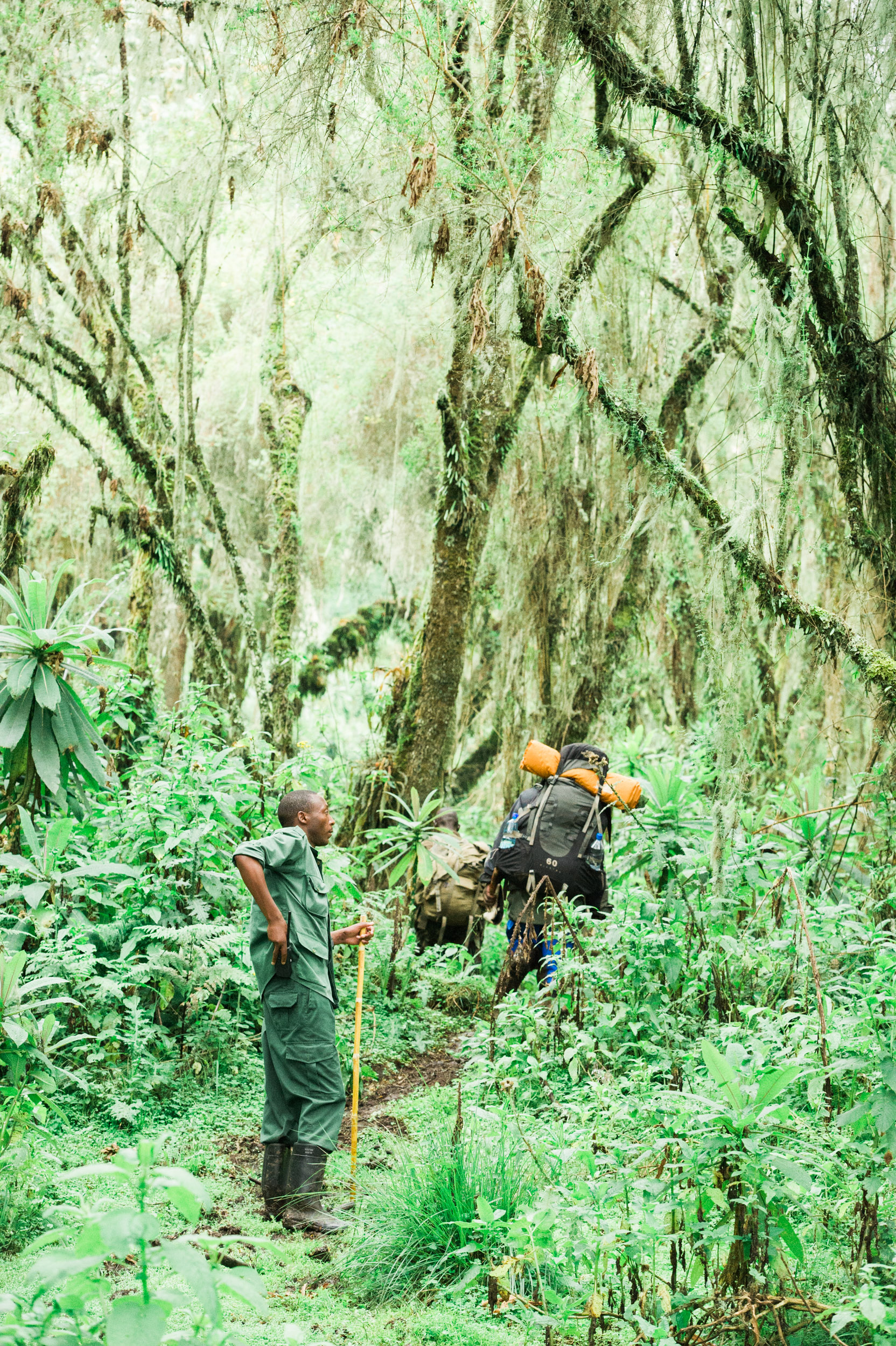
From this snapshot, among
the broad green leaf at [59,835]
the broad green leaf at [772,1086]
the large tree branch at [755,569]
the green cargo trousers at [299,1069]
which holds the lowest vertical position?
the green cargo trousers at [299,1069]

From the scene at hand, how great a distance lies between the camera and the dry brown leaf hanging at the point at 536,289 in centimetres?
557

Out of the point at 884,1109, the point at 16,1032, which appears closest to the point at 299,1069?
the point at 16,1032

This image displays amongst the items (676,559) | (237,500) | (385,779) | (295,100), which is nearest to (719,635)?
(385,779)

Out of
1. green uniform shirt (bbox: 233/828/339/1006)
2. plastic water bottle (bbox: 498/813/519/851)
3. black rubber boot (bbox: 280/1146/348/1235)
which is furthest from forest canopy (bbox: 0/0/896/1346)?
green uniform shirt (bbox: 233/828/339/1006)

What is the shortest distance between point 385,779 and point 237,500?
6.40m

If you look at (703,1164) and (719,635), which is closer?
(703,1164)

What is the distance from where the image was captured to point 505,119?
A: 576 centimetres

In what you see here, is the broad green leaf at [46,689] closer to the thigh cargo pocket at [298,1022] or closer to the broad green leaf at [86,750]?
the broad green leaf at [86,750]

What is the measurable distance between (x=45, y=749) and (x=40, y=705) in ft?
0.59

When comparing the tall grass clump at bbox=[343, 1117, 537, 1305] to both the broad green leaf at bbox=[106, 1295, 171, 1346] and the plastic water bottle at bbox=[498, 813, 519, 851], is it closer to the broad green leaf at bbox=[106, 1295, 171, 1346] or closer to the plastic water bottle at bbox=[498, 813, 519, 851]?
the broad green leaf at bbox=[106, 1295, 171, 1346]

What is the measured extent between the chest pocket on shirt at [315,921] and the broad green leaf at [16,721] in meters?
1.31

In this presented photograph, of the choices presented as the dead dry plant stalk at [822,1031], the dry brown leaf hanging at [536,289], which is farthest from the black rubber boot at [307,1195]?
the dry brown leaf hanging at [536,289]

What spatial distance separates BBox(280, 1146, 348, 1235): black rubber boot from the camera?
145 inches

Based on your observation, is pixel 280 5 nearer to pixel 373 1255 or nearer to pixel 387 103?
pixel 387 103
